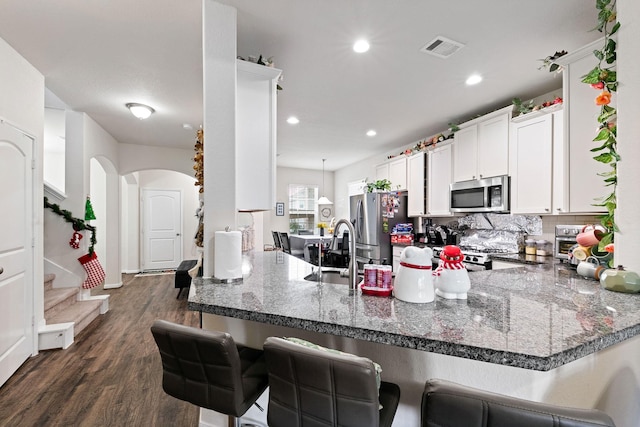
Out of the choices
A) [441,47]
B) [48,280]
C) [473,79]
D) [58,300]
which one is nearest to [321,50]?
[441,47]

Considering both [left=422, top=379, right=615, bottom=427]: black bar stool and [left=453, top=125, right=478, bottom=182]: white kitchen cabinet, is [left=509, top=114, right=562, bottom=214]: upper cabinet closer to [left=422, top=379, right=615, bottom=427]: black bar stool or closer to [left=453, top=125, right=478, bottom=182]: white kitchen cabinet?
[left=453, top=125, right=478, bottom=182]: white kitchen cabinet

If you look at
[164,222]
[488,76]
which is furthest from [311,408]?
[164,222]

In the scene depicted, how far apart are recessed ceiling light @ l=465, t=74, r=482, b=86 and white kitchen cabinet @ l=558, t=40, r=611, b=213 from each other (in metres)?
0.61

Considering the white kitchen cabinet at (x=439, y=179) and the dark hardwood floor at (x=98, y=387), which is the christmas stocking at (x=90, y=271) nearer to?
the dark hardwood floor at (x=98, y=387)

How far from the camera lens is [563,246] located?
2.51 meters

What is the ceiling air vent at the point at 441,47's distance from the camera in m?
2.08

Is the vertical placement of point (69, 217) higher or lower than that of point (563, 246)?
higher

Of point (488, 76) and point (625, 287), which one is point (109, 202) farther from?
point (625, 287)

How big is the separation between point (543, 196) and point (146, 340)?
13.9ft

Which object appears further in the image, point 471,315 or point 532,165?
point 532,165

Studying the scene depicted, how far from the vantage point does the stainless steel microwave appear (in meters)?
3.10

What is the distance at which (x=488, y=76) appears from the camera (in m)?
2.64

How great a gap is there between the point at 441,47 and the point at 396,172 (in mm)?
2841

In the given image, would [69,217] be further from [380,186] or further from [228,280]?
[380,186]
